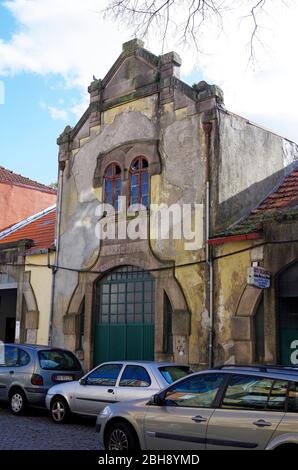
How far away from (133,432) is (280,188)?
10569mm

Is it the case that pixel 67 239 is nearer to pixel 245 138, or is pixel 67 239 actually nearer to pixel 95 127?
pixel 95 127

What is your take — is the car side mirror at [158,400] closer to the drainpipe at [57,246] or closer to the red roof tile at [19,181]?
the drainpipe at [57,246]

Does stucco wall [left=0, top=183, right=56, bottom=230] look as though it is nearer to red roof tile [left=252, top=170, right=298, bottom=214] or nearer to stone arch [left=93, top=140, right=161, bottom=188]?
stone arch [left=93, top=140, right=161, bottom=188]

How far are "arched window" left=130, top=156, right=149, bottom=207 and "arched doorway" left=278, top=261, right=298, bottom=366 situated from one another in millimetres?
4826

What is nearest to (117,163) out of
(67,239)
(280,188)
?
(67,239)

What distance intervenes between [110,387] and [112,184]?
8.02 m

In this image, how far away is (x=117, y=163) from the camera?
57.0ft

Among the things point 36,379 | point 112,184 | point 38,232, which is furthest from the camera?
point 38,232

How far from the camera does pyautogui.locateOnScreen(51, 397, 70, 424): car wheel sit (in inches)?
449

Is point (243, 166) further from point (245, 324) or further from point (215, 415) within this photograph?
point (215, 415)

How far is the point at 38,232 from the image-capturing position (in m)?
21.4

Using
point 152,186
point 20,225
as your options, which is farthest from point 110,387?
point 20,225

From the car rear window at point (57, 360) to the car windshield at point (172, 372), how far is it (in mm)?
3448

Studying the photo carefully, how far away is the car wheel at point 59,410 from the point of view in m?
11.4
